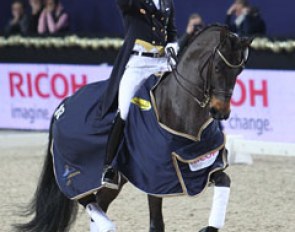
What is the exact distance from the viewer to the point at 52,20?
46.5 feet

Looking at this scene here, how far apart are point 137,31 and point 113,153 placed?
827 millimetres

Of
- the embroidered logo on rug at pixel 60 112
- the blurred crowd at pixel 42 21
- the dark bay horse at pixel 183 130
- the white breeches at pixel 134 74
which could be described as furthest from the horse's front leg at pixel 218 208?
the blurred crowd at pixel 42 21

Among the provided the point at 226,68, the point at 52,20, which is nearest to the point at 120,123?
the point at 226,68

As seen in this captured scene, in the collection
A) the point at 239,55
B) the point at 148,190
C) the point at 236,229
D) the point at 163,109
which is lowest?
the point at 236,229

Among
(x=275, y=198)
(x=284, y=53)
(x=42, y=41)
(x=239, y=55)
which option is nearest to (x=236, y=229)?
(x=275, y=198)

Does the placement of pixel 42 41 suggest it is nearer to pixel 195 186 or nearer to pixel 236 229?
pixel 236 229

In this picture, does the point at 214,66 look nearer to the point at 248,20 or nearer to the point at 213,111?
the point at 213,111

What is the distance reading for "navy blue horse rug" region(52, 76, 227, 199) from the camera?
18.8ft

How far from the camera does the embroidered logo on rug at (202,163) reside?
5730 millimetres

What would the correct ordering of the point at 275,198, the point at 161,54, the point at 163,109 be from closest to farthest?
the point at 163,109, the point at 161,54, the point at 275,198

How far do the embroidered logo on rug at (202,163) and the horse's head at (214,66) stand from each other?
12.6 inches

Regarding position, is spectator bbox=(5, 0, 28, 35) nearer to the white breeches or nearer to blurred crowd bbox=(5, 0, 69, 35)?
blurred crowd bbox=(5, 0, 69, 35)

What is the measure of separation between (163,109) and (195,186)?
0.52 m

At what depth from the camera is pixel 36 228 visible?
22.2 feet
